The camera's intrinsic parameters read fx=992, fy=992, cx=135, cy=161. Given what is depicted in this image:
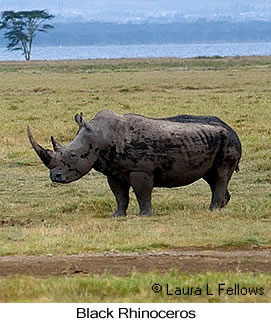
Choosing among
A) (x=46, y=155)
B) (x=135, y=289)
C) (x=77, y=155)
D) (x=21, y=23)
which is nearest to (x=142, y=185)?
(x=77, y=155)

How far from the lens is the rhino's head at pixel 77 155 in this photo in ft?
42.8

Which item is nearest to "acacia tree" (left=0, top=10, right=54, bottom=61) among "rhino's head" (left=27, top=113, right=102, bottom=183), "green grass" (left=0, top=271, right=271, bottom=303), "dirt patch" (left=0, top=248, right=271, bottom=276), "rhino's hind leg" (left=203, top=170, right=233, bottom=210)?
"rhino's hind leg" (left=203, top=170, right=233, bottom=210)

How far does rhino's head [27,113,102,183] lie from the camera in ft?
42.8

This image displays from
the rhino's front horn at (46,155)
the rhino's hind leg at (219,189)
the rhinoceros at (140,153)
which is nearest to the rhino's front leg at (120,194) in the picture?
the rhinoceros at (140,153)

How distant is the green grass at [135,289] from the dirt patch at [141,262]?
0.67 m

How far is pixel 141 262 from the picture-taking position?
31.0 ft

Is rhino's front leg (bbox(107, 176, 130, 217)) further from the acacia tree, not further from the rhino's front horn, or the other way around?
the acacia tree

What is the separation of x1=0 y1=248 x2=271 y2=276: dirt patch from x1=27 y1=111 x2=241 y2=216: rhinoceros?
3.02m

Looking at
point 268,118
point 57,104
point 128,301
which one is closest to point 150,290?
point 128,301

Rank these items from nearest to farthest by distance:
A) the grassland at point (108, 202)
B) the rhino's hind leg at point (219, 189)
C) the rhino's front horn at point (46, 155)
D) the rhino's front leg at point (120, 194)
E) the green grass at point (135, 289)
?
→ 1. the green grass at point (135, 289)
2. the grassland at point (108, 202)
3. the rhino's front horn at point (46, 155)
4. the rhino's front leg at point (120, 194)
5. the rhino's hind leg at point (219, 189)

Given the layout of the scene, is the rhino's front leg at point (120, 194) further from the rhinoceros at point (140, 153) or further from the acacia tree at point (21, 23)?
the acacia tree at point (21, 23)

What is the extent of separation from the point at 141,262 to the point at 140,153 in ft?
12.4
